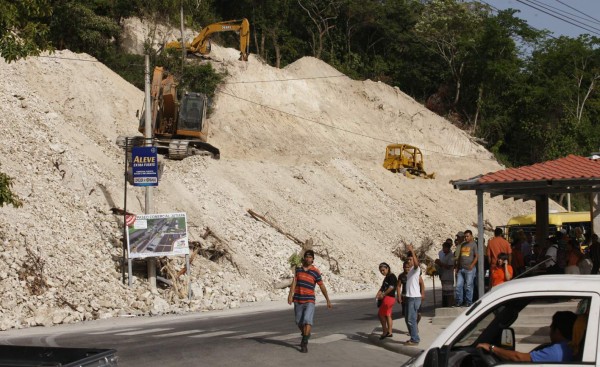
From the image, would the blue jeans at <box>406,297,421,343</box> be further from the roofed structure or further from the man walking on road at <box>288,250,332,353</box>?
the roofed structure

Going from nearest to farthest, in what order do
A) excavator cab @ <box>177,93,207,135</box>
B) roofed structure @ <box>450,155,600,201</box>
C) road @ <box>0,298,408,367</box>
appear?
road @ <box>0,298,408,367</box> → roofed structure @ <box>450,155,600,201</box> → excavator cab @ <box>177,93,207,135</box>

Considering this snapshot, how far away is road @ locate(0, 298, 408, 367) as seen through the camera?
13.1 meters

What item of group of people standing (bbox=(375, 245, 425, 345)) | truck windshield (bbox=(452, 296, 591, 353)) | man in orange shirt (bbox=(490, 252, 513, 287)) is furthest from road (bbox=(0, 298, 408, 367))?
truck windshield (bbox=(452, 296, 591, 353))

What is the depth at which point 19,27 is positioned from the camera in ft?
49.7

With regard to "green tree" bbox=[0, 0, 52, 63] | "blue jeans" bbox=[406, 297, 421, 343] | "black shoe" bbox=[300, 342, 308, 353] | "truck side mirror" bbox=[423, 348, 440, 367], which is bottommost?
"black shoe" bbox=[300, 342, 308, 353]

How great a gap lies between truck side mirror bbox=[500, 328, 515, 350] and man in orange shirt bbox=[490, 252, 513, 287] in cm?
963

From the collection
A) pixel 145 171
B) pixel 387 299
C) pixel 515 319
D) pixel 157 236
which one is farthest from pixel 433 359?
pixel 145 171

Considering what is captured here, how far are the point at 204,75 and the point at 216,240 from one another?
874 inches

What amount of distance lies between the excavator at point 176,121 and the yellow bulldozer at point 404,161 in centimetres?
1385

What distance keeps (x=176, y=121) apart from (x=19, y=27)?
23.7 m

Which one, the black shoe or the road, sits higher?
the black shoe

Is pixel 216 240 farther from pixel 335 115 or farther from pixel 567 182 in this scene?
pixel 335 115

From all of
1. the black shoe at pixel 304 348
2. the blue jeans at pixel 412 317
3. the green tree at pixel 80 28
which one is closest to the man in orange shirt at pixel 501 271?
the blue jeans at pixel 412 317

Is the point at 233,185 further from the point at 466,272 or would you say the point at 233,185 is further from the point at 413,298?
the point at 413,298
